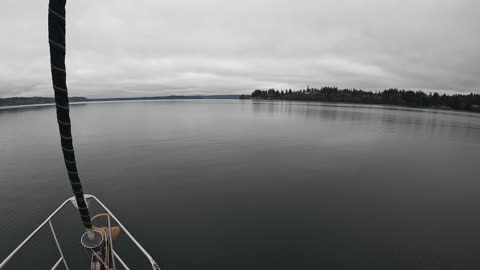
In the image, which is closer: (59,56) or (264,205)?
(59,56)

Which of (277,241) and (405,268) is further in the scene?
A: (277,241)

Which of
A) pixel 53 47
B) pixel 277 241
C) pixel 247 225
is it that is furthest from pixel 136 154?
pixel 53 47

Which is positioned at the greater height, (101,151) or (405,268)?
(101,151)

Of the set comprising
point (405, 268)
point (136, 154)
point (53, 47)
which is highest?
point (53, 47)

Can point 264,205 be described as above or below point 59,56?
below

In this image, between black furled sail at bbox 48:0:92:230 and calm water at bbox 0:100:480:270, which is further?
calm water at bbox 0:100:480:270

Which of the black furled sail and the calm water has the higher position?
the black furled sail

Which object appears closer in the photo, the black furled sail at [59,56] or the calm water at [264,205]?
the black furled sail at [59,56]

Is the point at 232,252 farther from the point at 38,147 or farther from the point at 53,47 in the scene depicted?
the point at 38,147

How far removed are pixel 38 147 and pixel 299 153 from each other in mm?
35044

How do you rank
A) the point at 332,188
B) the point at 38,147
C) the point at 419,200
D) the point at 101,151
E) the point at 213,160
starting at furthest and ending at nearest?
the point at 38,147 → the point at 101,151 → the point at 213,160 → the point at 332,188 → the point at 419,200

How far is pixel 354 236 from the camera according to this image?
36.3ft

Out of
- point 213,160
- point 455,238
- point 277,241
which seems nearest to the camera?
point 277,241

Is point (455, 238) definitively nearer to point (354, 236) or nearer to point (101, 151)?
point (354, 236)
